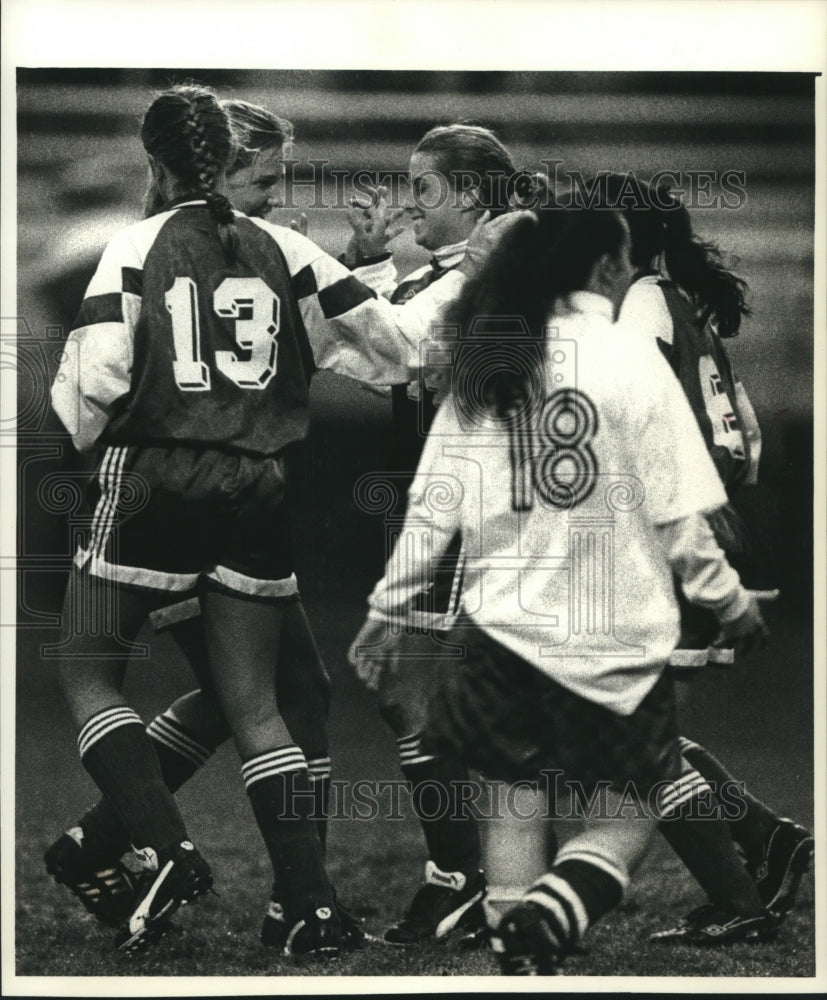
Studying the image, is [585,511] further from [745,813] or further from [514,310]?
[745,813]

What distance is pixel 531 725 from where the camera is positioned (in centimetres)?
368

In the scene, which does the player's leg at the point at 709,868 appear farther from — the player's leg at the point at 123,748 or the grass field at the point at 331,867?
the player's leg at the point at 123,748

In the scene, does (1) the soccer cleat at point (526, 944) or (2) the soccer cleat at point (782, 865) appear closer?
(1) the soccer cleat at point (526, 944)

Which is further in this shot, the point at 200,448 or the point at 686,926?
the point at 686,926

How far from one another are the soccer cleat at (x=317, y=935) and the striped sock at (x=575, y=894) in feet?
1.85

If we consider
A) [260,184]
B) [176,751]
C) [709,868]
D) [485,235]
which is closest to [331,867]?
[176,751]

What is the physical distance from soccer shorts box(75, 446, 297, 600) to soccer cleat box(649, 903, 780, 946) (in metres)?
1.55

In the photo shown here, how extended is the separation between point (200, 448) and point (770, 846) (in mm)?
2058

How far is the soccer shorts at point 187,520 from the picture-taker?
365 centimetres

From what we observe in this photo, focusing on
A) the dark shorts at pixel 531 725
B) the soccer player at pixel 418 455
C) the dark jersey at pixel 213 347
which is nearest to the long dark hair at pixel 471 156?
the soccer player at pixel 418 455

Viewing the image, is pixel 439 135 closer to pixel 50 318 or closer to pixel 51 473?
pixel 50 318

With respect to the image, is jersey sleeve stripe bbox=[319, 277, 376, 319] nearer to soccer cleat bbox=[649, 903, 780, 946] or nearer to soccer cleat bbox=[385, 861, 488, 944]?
soccer cleat bbox=[385, 861, 488, 944]

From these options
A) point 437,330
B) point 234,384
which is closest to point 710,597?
point 437,330

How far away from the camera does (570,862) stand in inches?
145
